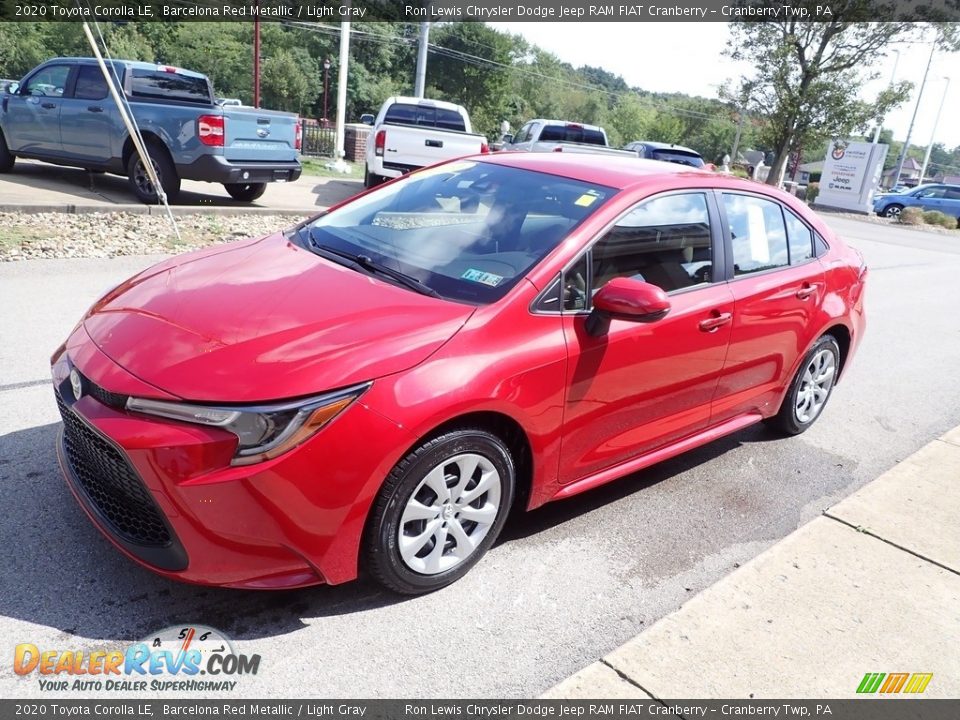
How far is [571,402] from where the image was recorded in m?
3.18

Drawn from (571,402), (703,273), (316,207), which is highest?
(703,273)

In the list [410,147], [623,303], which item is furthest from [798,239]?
[410,147]

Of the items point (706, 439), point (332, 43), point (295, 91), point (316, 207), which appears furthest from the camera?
point (332, 43)

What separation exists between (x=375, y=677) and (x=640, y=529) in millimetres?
1621

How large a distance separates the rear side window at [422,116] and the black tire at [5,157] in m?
6.51

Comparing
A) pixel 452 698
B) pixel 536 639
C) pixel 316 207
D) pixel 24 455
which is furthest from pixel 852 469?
pixel 316 207

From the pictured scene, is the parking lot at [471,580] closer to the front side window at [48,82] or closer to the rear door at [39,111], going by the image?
the rear door at [39,111]

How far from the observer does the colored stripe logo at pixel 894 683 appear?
274 centimetres

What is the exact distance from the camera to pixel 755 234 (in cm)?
425

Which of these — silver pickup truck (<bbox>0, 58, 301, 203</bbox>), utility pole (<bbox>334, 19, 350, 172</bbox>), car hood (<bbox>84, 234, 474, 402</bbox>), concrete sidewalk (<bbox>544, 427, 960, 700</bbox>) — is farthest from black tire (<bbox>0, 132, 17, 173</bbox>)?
concrete sidewalk (<bbox>544, 427, 960, 700</bbox>)

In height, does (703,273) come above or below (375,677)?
above

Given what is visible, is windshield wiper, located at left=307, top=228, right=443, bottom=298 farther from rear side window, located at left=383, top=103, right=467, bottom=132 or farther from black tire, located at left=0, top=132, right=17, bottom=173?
rear side window, located at left=383, top=103, right=467, bottom=132

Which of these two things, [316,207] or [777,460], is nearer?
[777,460]

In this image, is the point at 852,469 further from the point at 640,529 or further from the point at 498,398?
the point at 498,398
